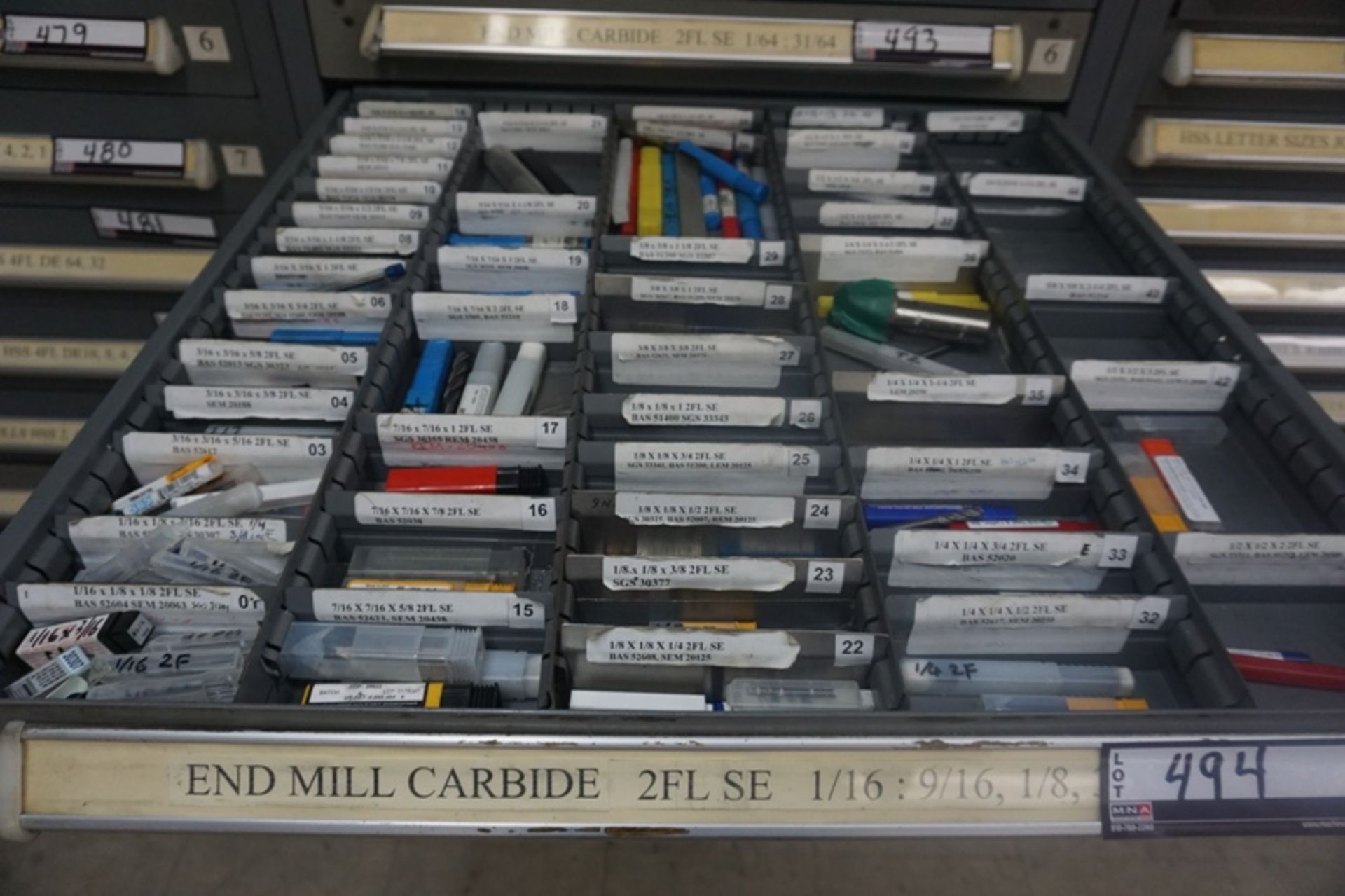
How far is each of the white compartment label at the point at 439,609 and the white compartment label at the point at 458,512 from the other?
3.2 inches

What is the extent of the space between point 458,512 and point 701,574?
0.23 m

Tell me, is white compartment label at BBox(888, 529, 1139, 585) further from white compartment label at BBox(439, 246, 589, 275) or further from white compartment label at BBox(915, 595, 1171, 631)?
white compartment label at BBox(439, 246, 589, 275)

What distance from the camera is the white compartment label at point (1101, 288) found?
3.40 ft

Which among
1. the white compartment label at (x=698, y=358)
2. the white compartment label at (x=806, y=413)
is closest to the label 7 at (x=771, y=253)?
the white compartment label at (x=698, y=358)

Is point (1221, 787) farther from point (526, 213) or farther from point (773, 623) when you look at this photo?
point (526, 213)

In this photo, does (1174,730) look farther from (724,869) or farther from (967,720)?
(724,869)

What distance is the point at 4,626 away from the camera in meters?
0.67

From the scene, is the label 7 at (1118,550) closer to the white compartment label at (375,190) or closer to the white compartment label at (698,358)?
the white compartment label at (698,358)

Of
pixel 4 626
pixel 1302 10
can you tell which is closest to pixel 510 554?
pixel 4 626

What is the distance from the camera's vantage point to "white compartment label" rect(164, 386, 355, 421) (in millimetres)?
871

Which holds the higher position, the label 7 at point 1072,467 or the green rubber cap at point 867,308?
the green rubber cap at point 867,308

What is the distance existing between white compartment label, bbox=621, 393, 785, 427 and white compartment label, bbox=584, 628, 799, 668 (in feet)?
0.88

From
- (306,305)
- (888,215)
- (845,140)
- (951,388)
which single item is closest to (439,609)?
(306,305)

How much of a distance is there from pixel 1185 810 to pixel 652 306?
2.31 ft
